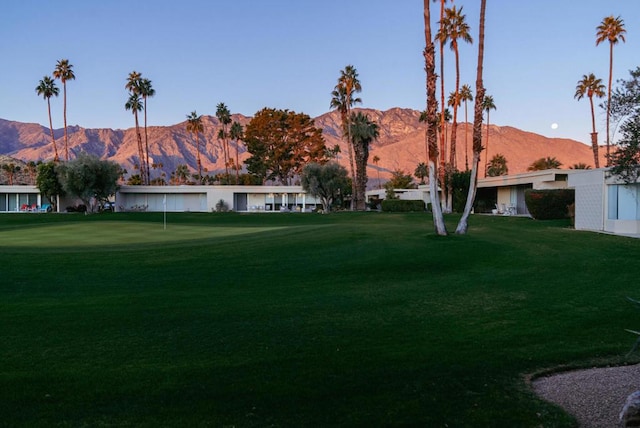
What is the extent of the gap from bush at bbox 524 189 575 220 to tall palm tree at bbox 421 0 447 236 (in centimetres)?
1668

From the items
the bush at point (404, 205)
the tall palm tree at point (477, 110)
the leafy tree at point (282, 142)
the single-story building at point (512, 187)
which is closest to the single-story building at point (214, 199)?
the bush at point (404, 205)

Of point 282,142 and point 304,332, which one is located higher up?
point 282,142

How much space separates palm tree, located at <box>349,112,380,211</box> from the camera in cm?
6662

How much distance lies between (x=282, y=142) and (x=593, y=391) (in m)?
90.1

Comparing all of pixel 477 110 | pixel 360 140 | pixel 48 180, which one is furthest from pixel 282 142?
pixel 477 110

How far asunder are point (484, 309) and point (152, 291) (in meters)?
7.74

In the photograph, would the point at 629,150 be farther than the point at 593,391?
Yes

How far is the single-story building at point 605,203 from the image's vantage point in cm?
2553

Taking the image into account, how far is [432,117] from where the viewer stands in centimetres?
2370

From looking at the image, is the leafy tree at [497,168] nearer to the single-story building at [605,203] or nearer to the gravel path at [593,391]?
the single-story building at [605,203]

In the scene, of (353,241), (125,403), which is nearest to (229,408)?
(125,403)

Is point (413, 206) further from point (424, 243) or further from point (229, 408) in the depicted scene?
point (229, 408)

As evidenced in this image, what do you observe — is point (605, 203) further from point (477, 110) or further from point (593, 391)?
point (593, 391)

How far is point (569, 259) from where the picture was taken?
1795 cm
